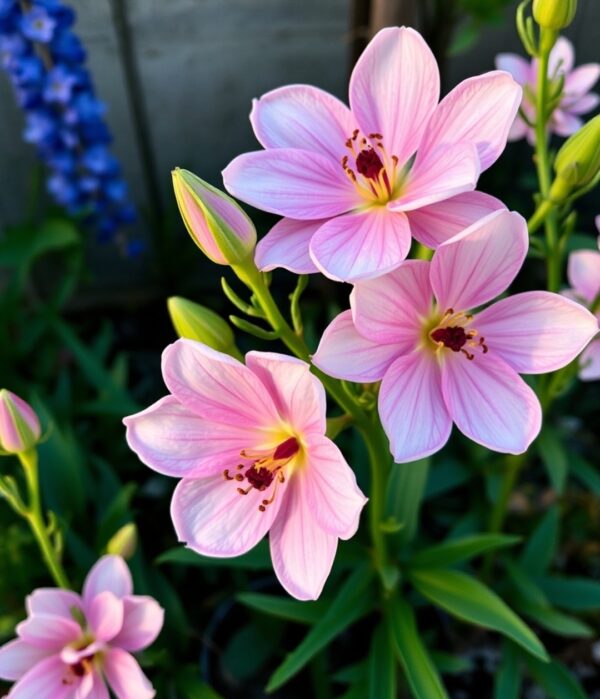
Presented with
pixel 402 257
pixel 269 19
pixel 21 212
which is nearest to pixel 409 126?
pixel 402 257

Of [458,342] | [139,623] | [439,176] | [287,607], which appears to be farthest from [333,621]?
[439,176]

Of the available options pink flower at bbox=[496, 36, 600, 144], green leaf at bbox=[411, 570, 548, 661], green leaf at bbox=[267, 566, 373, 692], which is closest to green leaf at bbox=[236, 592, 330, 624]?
green leaf at bbox=[267, 566, 373, 692]

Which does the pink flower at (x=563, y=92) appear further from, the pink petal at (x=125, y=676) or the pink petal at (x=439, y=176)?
the pink petal at (x=125, y=676)

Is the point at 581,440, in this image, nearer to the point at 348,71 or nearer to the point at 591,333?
the point at 348,71

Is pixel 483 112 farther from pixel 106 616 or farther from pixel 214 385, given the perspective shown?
pixel 106 616

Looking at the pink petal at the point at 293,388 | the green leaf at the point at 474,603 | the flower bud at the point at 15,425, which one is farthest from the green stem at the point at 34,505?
the green leaf at the point at 474,603

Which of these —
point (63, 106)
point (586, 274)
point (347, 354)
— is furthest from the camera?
point (63, 106)
